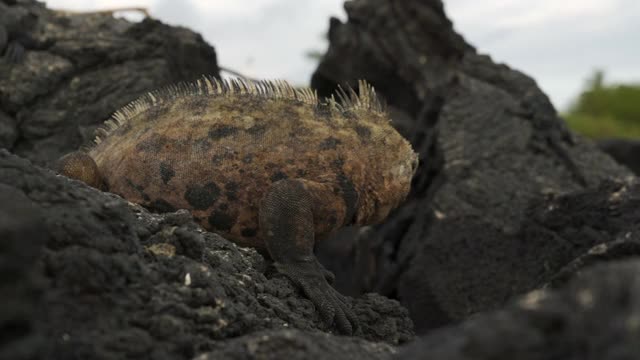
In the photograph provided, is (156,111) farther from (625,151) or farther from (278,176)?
(625,151)

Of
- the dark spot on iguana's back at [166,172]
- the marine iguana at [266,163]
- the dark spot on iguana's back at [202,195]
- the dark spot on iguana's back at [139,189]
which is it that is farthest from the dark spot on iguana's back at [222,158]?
the dark spot on iguana's back at [139,189]

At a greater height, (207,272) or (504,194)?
(504,194)

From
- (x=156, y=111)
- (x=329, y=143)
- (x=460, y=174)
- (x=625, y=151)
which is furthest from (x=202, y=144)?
(x=625, y=151)

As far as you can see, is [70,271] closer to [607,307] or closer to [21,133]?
[607,307]

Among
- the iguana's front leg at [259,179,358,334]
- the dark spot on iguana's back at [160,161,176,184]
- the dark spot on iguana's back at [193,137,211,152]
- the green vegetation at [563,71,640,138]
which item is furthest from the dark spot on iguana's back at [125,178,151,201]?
the green vegetation at [563,71,640,138]

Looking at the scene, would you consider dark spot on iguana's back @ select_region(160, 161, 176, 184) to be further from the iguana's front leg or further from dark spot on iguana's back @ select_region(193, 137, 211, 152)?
the iguana's front leg

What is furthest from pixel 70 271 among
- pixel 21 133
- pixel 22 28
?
pixel 22 28

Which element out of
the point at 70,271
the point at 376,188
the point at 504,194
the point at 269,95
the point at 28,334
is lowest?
the point at 28,334
